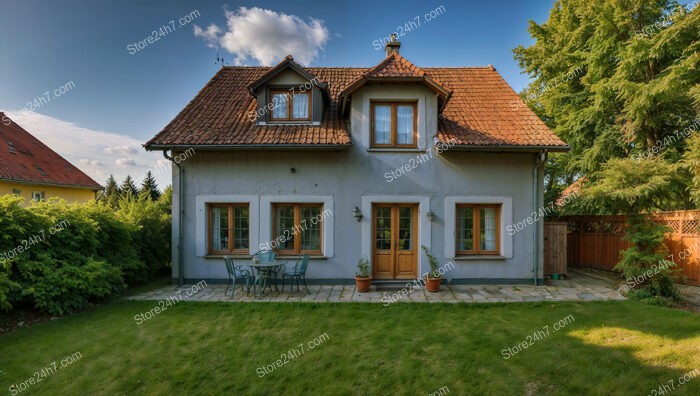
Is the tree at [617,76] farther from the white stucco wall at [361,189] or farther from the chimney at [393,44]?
the chimney at [393,44]

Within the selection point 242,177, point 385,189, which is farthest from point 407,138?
point 242,177

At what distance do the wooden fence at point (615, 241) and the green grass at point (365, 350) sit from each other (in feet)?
13.1

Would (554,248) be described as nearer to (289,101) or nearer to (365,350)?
(365,350)

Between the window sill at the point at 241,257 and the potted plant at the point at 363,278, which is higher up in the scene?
the window sill at the point at 241,257

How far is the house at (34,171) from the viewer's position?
15875 millimetres

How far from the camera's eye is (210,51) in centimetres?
Answer: 1163

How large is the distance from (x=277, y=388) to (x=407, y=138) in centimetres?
709

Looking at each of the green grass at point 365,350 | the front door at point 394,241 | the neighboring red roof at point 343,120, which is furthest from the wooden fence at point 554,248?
Answer: the front door at point 394,241

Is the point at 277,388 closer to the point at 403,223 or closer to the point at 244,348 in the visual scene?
the point at 244,348

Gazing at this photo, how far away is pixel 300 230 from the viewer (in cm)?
898

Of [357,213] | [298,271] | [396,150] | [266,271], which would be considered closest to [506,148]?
[396,150]

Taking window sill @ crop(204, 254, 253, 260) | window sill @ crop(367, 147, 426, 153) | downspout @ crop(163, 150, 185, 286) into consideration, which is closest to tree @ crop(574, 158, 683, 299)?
window sill @ crop(367, 147, 426, 153)

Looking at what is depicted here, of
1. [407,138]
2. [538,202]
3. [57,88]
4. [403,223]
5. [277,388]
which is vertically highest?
[57,88]

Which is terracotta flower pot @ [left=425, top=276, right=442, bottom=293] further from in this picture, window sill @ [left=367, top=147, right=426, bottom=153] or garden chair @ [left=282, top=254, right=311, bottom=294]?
window sill @ [left=367, top=147, right=426, bottom=153]
